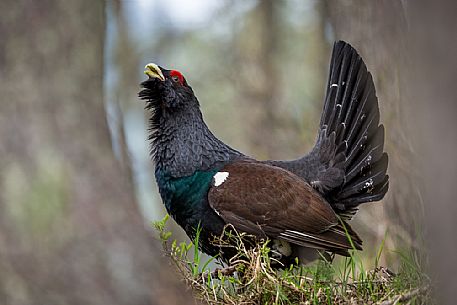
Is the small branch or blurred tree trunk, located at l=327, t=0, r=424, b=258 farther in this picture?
blurred tree trunk, located at l=327, t=0, r=424, b=258

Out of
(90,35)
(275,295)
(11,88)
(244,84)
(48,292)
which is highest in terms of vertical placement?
(244,84)

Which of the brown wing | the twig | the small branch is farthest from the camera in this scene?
the brown wing

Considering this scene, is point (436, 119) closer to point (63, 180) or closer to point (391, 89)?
point (63, 180)

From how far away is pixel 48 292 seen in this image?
9.51ft

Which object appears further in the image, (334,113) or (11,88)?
(334,113)

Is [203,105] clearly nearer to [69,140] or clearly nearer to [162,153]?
[162,153]

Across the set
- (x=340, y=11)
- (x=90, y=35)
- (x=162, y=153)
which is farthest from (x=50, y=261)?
(x=340, y=11)

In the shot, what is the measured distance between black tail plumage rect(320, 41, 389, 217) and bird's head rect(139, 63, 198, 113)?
1229 millimetres

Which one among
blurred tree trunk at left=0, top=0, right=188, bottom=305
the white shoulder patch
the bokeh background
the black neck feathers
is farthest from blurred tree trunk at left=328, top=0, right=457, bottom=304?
the black neck feathers

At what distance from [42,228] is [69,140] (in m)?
0.47

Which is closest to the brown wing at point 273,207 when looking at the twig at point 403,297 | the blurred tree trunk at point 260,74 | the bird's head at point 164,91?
the bird's head at point 164,91

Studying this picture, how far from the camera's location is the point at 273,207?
5105 mm

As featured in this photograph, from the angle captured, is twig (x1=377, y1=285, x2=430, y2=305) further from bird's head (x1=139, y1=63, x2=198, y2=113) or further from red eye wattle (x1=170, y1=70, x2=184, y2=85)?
red eye wattle (x1=170, y1=70, x2=184, y2=85)

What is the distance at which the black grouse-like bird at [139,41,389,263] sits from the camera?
195 inches
